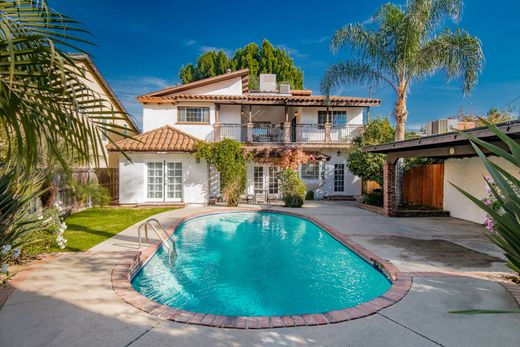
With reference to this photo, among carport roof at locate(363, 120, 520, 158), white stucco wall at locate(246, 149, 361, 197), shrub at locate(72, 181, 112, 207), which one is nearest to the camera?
carport roof at locate(363, 120, 520, 158)

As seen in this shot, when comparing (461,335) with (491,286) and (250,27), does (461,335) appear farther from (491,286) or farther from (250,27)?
(250,27)

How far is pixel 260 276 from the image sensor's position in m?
7.41

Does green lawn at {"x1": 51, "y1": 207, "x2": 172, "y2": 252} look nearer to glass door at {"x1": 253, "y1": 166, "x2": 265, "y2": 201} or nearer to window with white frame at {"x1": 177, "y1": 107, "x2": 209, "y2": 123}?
glass door at {"x1": 253, "y1": 166, "x2": 265, "y2": 201}

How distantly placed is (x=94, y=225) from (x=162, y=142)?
8112 millimetres

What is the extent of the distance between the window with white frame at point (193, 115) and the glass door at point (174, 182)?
415cm

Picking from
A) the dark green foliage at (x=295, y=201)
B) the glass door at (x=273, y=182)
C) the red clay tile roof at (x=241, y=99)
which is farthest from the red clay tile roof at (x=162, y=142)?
the dark green foliage at (x=295, y=201)

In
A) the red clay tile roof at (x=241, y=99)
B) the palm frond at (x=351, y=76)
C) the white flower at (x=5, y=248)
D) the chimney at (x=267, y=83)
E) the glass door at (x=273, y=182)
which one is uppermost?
the chimney at (x=267, y=83)

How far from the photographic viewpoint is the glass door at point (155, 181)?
60.7 ft

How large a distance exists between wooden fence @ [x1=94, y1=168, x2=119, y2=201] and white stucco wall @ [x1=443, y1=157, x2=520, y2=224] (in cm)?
1891

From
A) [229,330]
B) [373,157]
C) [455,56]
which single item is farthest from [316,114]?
[229,330]

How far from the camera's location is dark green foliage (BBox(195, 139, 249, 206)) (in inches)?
692

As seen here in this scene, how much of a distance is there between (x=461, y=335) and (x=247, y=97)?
18777mm

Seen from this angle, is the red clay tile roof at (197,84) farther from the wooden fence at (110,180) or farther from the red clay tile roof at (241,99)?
the wooden fence at (110,180)

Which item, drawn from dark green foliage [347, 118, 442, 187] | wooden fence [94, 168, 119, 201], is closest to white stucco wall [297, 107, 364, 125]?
dark green foliage [347, 118, 442, 187]
